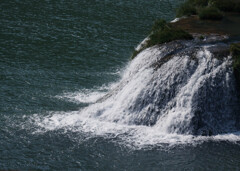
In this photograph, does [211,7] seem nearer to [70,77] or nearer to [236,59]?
[236,59]

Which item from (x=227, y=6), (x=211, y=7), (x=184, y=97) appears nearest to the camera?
(x=184, y=97)

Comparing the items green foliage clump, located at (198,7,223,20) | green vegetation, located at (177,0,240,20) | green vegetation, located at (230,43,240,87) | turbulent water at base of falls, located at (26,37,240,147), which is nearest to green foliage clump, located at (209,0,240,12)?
green vegetation, located at (177,0,240,20)

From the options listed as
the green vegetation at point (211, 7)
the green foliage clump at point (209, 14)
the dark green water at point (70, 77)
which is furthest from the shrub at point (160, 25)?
the dark green water at point (70, 77)

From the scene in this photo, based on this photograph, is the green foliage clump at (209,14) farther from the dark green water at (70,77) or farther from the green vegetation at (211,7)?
the dark green water at (70,77)

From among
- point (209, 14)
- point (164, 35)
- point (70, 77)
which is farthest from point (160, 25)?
point (70, 77)

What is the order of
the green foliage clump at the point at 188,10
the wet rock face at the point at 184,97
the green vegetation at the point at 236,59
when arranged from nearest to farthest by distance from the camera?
the wet rock face at the point at 184,97 < the green vegetation at the point at 236,59 < the green foliage clump at the point at 188,10

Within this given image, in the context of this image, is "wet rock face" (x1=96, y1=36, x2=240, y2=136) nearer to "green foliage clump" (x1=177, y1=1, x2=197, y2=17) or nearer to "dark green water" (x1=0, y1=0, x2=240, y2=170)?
"dark green water" (x1=0, y1=0, x2=240, y2=170)
